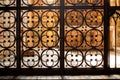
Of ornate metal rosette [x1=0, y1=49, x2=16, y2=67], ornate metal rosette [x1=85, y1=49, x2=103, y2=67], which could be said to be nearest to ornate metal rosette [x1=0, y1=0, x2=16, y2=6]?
ornate metal rosette [x1=0, y1=49, x2=16, y2=67]

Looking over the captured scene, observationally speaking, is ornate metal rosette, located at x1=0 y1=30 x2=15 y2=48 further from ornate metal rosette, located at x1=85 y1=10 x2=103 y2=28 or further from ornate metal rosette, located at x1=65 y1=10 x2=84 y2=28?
ornate metal rosette, located at x1=85 y1=10 x2=103 y2=28

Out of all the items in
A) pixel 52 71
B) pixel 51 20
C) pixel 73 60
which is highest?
pixel 51 20

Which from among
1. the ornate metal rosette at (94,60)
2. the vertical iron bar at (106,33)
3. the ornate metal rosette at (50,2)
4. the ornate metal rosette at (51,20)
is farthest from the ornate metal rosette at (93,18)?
the ornate metal rosette at (50,2)

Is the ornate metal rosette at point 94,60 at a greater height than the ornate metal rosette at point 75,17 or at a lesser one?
lesser

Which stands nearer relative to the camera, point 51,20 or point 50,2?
point 50,2

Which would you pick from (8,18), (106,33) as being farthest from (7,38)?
(106,33)

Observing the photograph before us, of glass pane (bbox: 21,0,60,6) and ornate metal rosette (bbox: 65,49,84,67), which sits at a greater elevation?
glass pane (bbox: 21,0,60,6)

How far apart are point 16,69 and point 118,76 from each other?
249 cm

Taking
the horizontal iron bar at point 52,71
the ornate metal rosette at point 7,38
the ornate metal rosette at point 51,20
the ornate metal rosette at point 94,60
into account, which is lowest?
the horizontal iron bar at point 52,71

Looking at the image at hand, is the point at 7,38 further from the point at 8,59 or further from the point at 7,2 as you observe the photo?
the point at 7,2

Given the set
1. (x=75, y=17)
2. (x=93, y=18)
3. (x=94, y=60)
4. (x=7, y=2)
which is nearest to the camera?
(x=75, y=17)

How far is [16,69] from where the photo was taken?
18.4 feet

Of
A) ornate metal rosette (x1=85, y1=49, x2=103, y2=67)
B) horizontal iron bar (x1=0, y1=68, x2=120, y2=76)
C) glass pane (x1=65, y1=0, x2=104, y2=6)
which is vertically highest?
glass pane (x1=65, y1=0, x2=104, y2=6)

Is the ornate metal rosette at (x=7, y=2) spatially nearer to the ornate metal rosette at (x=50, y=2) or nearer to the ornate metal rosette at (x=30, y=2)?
the ornate metal rosette at (x=30, y=2)
